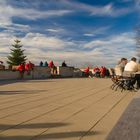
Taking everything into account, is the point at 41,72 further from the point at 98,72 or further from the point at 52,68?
the point at 98,72

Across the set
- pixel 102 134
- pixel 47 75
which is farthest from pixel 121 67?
pixel 47 75

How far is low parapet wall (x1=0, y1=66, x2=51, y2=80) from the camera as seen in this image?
25281 mm

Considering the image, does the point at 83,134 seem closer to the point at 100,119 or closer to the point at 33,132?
the point at 33,132

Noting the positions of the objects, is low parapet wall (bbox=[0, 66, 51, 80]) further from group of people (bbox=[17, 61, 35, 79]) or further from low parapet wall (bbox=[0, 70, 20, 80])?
group of people (bbox=[17, 61, 35, 79])

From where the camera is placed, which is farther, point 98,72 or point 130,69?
point 98,72

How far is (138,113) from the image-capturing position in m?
3.69

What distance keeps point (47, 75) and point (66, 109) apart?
2346cm

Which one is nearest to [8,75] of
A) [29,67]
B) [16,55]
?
[29,67]

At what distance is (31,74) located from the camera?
29297mm

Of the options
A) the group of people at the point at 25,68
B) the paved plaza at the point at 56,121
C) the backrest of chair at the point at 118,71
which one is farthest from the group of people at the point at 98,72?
the paved plaza at the point at 56,121

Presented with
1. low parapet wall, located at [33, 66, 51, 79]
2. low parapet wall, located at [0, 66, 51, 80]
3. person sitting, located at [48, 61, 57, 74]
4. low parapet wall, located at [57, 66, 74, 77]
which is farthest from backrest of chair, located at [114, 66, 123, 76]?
low parapet wall, located at [57, 66, 74, 77]

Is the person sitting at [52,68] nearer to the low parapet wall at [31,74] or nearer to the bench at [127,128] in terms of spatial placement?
the low parapet wall at [31,74]

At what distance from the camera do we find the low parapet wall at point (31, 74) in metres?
25.3

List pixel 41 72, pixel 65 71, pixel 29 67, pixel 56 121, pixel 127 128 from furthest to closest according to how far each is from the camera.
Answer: pixel 65 71 → pixel 41 72 → pixel 29 67 → pixel 56 121 → pixel 127 128
